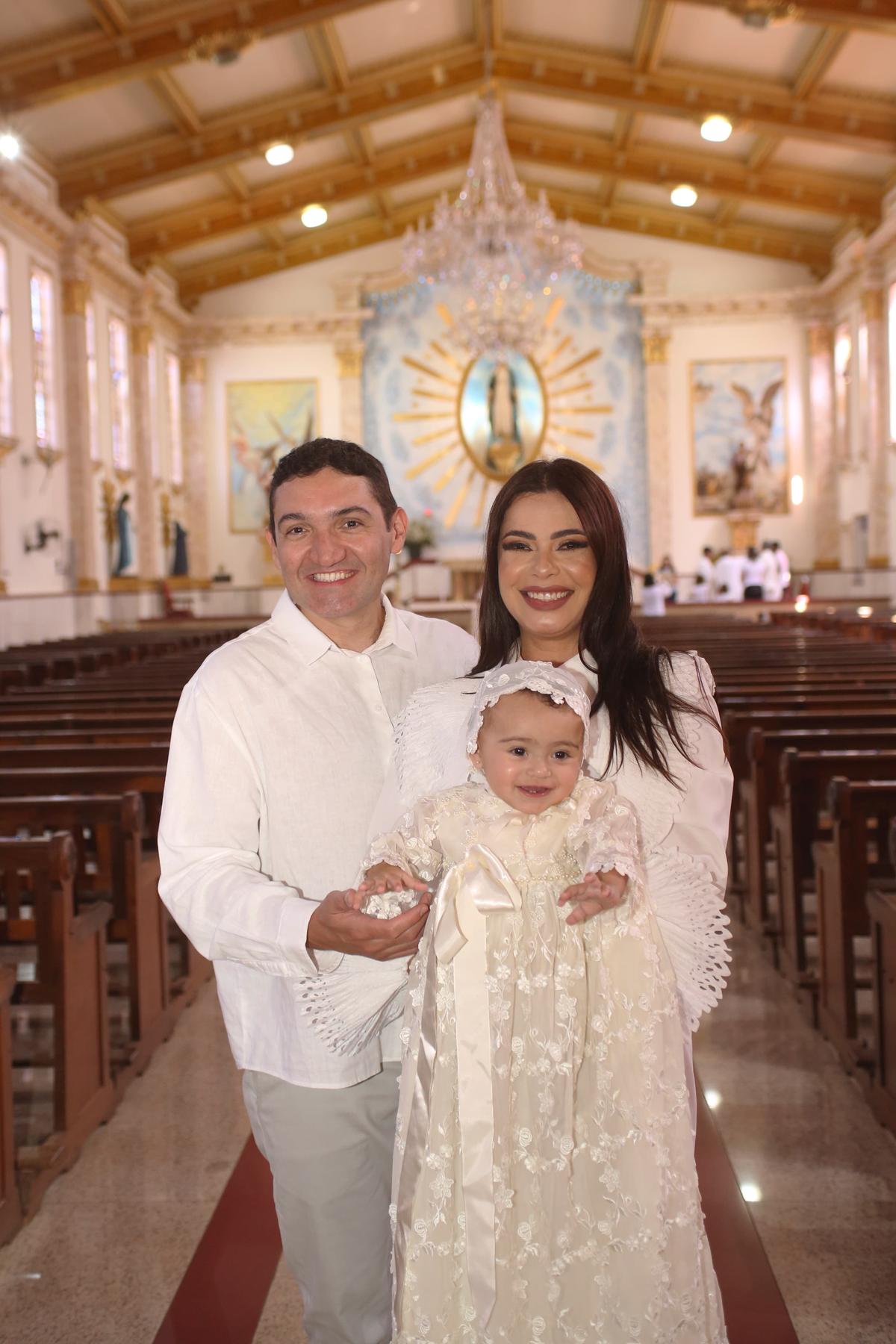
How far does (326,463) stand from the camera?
2191 millimetres

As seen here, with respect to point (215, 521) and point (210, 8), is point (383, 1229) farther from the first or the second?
point (215, 521)

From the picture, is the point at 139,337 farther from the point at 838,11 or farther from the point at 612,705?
the point at 612,705

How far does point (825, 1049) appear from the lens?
4.20m

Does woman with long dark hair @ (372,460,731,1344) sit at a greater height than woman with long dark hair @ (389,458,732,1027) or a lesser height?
lesser

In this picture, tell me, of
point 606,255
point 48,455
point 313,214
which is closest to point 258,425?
point 313,214

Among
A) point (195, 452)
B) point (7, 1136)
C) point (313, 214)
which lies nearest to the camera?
point (7, 1136)

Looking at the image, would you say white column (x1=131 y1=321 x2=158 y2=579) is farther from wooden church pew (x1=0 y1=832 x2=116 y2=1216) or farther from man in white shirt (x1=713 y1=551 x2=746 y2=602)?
wooden church pew (x1=0 y1=832 x2=116 y2=1216)

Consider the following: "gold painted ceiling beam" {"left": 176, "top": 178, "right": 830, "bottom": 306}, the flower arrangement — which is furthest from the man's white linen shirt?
"gold painted ceiling beam" {"left": 176, "top": 178, "right": 830, "bottom": 306}

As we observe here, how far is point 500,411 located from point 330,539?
815 inches

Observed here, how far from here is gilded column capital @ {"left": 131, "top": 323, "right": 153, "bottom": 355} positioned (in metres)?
20.2

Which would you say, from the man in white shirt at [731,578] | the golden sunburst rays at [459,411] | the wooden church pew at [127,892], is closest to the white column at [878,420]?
the man in white shirt at [731,578]

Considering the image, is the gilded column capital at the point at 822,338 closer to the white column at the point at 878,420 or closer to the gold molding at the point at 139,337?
the white column at the point at 878,420

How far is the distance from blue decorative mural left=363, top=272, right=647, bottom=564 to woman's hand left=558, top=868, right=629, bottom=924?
20.7m

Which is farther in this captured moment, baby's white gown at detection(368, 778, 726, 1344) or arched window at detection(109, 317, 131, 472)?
arched window at detection(109, 317, 131, 472)
